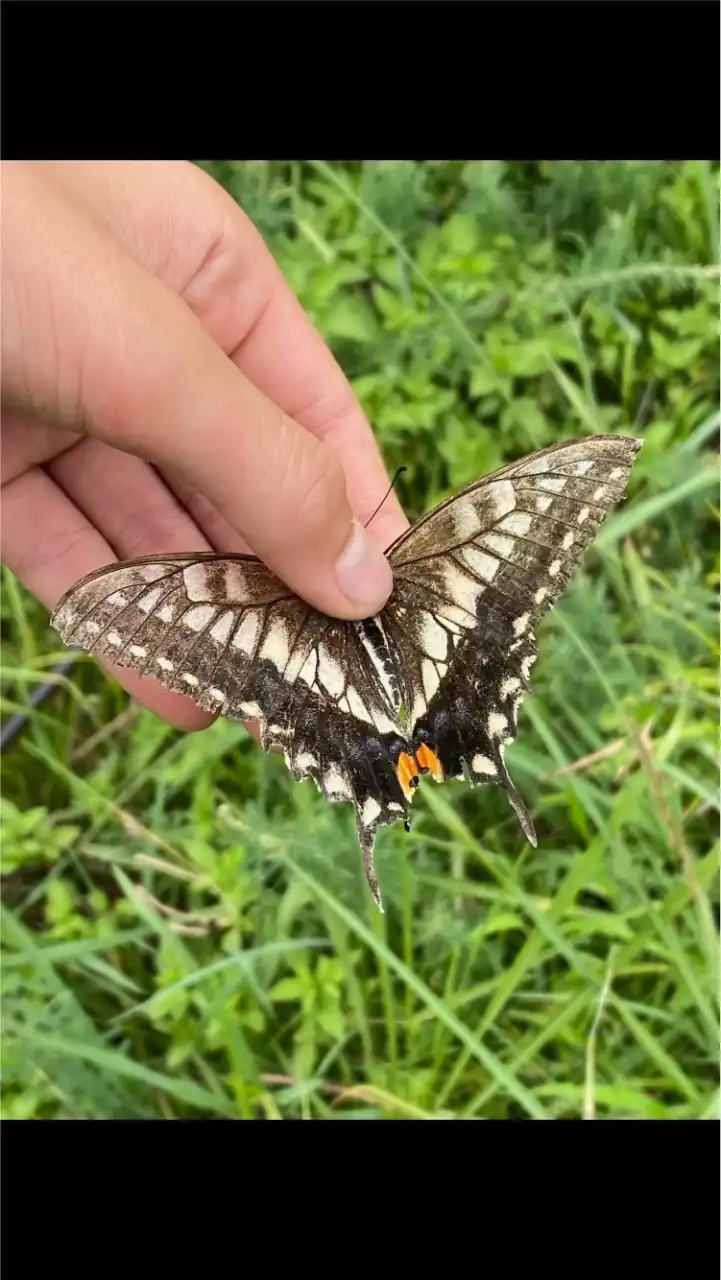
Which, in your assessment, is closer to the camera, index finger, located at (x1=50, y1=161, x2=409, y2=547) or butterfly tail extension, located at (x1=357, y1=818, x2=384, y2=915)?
butterfly tail extension, located at (x1=357, y1=818, x2=384, y2=915)

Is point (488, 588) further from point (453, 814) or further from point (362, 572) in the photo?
point (453, 814)

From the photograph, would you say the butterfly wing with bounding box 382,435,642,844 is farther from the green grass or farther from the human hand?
the green grass

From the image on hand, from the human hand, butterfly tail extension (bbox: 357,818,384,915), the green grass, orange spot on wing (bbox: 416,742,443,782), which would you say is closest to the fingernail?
the human hand

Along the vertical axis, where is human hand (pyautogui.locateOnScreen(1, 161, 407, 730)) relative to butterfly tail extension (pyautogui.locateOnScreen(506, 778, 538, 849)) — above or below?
above

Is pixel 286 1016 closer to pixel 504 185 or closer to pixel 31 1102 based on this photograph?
pixel 31 1102

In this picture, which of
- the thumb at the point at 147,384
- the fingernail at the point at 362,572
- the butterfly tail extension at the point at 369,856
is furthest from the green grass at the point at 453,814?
the thumb at the point at 147,384

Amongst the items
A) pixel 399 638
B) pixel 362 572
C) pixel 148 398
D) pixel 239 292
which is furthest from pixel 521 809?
pixel 239 292
